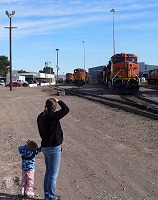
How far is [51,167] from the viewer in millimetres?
6113

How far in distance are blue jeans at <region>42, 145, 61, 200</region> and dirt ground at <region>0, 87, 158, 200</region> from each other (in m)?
0.43

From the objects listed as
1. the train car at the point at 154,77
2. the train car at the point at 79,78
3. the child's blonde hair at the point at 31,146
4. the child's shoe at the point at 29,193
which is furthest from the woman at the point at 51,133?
the train car at the point at 79,78

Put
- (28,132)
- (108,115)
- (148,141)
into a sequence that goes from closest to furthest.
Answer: (148,141)
(28,132)
(108,115)

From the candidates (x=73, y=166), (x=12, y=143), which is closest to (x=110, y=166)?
(x=73, y=166)

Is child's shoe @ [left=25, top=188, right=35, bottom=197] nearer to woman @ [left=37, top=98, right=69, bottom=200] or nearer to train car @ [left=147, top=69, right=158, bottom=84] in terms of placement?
woman @ [left=37, top=98, right=69, bottom=200]

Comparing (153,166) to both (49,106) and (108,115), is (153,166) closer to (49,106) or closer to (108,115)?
(49,106)

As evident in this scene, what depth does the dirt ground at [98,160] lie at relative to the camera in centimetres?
682

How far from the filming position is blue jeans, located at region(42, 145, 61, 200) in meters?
6.06

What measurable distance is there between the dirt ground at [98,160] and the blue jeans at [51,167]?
430mm

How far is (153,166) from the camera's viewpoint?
27.9ft

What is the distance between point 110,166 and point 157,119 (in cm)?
829

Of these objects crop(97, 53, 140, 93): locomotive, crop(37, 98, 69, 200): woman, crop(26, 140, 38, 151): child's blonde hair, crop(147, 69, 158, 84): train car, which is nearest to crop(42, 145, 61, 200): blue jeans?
crop(37, 98, 69, 200): woman

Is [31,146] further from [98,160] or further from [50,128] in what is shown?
[98,160]

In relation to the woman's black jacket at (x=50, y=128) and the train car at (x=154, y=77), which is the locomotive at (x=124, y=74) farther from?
the train car at (x=154, y=77)
